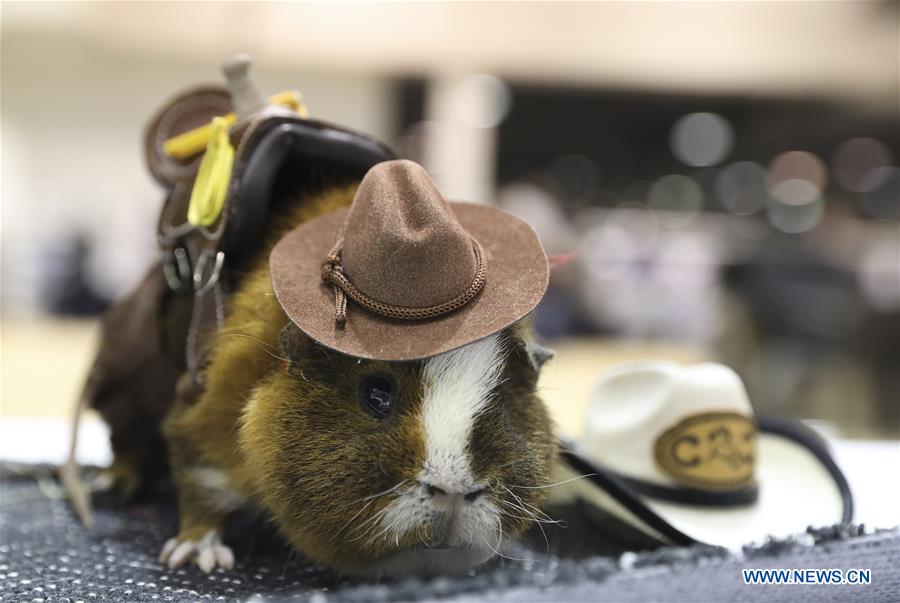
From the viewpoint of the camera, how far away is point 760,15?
10.00ft

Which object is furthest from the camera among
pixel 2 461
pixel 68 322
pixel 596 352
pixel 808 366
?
pixel 68 322

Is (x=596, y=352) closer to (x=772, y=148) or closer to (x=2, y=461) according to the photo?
(x=772, y=148)

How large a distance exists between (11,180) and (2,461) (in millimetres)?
3176

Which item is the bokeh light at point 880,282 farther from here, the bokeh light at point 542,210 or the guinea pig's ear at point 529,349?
the guinea pig's ear at point 529,349

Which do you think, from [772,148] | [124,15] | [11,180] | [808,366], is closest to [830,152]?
[772,148]

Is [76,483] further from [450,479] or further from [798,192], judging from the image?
[798,192]

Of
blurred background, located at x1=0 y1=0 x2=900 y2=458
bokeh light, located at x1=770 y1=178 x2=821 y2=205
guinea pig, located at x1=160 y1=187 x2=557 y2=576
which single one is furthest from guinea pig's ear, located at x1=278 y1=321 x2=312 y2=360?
bokeh light, located at x1=770 y1=178 x2=821 y2=205

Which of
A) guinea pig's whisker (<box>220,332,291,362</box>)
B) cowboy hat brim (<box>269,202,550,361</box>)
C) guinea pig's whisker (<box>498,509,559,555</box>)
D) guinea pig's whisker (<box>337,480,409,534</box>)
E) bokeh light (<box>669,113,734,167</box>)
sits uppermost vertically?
bokeh light (<box>669,113,734,167</box>)

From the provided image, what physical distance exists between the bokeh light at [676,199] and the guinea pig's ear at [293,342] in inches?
126

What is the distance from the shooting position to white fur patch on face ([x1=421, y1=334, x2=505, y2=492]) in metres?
0.49

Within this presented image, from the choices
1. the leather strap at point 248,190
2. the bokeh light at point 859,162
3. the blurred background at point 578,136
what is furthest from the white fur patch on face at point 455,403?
the bokeh light at point 859,162

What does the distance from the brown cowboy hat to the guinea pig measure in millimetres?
32

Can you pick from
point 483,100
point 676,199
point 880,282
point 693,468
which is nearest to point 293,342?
point 693,468

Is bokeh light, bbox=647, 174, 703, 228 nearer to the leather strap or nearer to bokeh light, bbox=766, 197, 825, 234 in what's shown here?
bokeh light, bbox=766, 197, 825, 234
